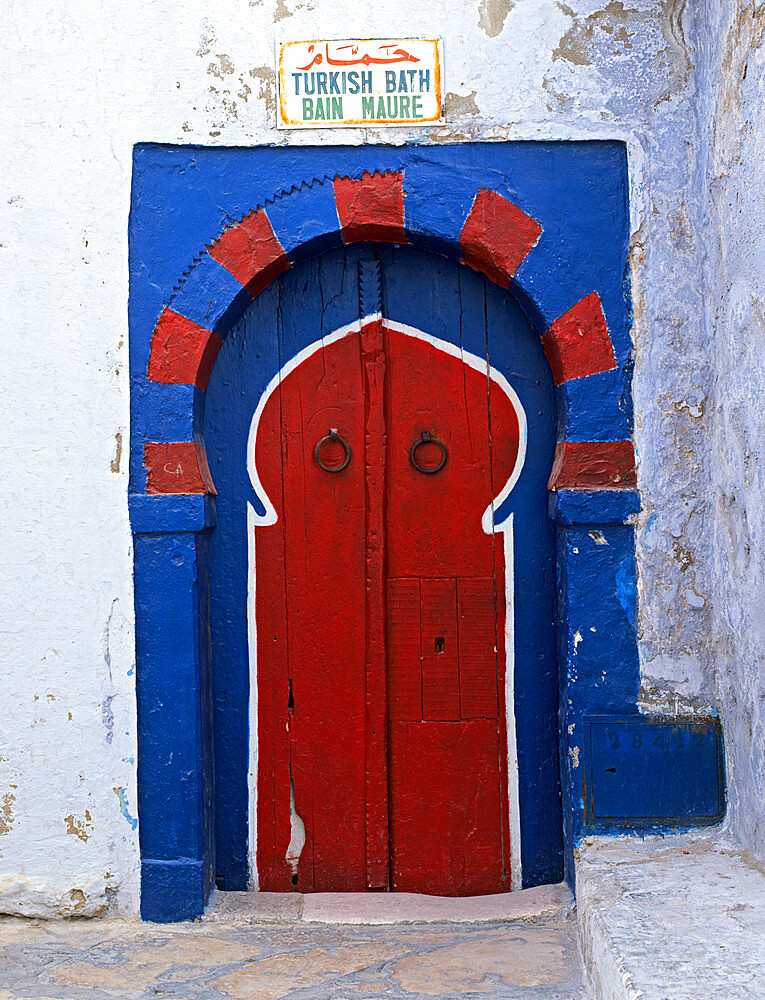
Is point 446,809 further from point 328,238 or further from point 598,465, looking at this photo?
point 328,238

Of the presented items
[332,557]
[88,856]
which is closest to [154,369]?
[332,557]

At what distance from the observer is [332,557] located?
3119mm

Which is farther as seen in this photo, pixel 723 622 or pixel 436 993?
pixel 723 622

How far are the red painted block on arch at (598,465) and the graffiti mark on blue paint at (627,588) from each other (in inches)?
9.8

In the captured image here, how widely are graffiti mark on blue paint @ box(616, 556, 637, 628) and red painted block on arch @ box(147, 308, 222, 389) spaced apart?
1470 millimetres

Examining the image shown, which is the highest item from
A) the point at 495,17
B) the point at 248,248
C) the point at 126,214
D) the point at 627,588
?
the point at 495,17

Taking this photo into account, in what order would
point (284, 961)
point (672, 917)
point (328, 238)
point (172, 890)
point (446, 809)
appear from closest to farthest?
1. point (672, 917)
2. point (284, 961)
3. point (172, 890)
4. point (328, 238)
5. point (446, 809)

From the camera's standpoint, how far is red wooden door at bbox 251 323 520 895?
10.1ft

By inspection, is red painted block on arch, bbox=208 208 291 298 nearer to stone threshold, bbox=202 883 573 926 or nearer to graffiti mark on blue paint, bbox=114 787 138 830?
graffiti mark on blue paint, bbox=114 787 138 830

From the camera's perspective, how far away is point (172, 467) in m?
2.93

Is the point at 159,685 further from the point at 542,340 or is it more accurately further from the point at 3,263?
the point at 542,340

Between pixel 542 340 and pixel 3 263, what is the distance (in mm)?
1750

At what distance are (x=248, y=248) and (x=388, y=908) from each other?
2.14 m

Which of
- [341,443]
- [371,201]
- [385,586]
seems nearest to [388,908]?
[385,586]
